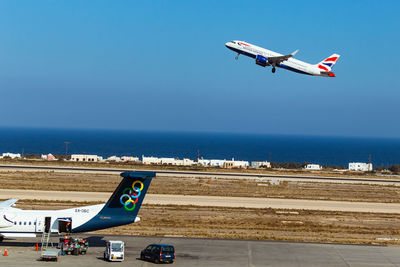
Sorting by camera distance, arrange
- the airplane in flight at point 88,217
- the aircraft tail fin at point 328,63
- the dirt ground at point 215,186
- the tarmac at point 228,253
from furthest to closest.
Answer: the aircraft tail fin at point 328,63 < the dirt ground at point 215,186 < the airplane in flight at point 88,217 < the tarmac at point 228,253

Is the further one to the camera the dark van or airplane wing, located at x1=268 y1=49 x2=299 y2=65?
airplane wing, located at x1=268 y1=49 x2=299 y2=65

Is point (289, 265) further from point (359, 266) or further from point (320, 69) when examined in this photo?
point (320, 69)

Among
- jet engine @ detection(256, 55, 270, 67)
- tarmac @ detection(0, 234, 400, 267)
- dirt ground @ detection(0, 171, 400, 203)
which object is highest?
jet engine @ detection(256, 55, 270, 67)

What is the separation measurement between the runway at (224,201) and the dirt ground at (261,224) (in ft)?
10.7

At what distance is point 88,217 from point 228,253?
1175cm

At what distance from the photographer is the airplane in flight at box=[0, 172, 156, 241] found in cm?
4316

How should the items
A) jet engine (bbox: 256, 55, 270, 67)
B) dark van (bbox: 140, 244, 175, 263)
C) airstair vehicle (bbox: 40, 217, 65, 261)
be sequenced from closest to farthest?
airstair vehicle (bbox: 40, 217, 65, 261)
dark van (bbox: 140, 244, 175, 263)
jet engine (bbox: 256, 55, 270, 67)

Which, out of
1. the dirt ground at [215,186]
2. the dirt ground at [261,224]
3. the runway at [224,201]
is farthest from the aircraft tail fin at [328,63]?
the dirt ground at [261,224]

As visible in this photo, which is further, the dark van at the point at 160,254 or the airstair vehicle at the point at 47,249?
the dark van at the point at 160,254

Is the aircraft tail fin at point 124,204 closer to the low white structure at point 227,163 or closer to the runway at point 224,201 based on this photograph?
the runway at point 224,201

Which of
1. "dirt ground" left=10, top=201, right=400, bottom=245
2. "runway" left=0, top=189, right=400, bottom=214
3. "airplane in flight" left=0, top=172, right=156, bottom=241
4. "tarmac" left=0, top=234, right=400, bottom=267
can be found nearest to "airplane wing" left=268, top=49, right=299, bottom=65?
"runway" left=0, top=189, right=400, bottom=214

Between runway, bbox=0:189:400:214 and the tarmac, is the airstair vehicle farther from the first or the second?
runway, bbox=0:189:400:214

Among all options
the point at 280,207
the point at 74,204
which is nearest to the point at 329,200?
the point at 280,207

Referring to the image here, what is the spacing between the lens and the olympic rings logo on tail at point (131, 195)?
142 ft
